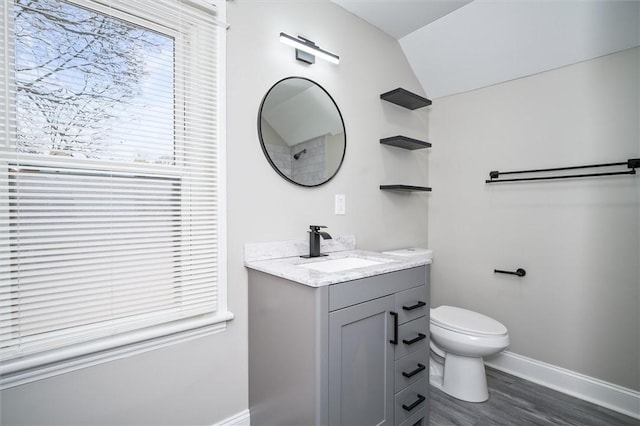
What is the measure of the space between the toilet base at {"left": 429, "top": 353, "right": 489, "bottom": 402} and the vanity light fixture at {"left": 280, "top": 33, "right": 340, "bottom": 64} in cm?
209

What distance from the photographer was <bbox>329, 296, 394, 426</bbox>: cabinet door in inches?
49.6

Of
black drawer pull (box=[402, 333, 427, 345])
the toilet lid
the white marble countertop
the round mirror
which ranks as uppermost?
the round mirror

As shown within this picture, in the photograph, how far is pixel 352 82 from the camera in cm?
216

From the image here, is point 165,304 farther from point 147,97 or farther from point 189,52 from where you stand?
point 189,52

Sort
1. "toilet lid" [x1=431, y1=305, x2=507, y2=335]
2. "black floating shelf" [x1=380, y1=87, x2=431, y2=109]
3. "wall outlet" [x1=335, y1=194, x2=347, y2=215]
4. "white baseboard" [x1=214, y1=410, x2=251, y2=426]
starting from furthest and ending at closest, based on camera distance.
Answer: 1. "black floating shelf" [x1=380, y1=87, x2=431, y2=109]
2. "wall outlet" [x1=335, y1=194, x2=347, y2=215]
3. "toilet lid" [x1=431, y1=305, x2=507, y2=335]
4. "white baseboard" [x1=214, y1=410, x2=251, y2=426]

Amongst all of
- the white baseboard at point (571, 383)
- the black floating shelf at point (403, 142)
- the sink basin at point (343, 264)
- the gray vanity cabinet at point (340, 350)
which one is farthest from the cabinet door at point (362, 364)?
the white baseboard at point (571, 383)

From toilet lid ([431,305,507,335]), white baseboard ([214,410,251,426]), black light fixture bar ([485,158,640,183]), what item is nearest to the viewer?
white baseboard ([214,410,251,426])

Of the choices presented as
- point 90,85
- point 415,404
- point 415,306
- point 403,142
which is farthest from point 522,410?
point 90,85

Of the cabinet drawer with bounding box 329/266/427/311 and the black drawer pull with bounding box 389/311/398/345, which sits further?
the black drawer pull with bounding box 389/311/398/345

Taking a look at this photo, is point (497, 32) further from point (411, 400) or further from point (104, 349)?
point (104, 349)

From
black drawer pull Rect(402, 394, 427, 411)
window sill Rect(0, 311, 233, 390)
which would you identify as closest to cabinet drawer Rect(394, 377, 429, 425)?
black drawer pull Rect(402, 394, 427, 411)

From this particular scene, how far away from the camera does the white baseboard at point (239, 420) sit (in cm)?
157

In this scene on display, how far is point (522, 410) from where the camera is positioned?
1869 millimetres

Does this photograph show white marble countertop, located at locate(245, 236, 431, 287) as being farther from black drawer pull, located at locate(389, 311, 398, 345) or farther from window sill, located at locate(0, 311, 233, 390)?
window sill, located at locate(0, 311, 233, 390)
